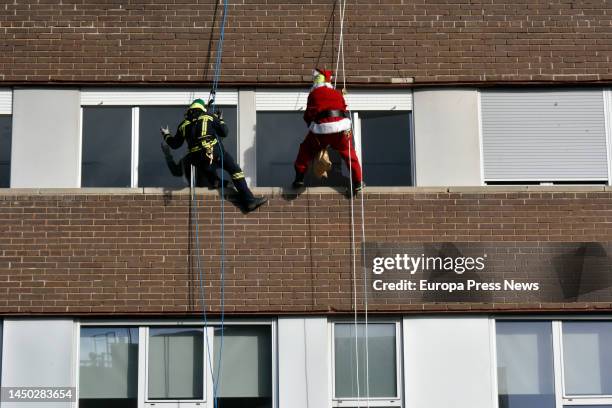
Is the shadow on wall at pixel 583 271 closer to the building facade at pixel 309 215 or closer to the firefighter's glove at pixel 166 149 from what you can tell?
the building facade at pixel 309 215

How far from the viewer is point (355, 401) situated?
12383 millimetres

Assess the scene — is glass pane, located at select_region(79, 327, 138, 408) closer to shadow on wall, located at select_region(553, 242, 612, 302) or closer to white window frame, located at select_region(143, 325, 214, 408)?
white window frame, located at select_region(143, 325, 214, 408)

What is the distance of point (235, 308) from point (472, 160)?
3.19 m

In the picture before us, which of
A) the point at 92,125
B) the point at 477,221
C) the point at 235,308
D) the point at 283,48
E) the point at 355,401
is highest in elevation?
the point at 283,48

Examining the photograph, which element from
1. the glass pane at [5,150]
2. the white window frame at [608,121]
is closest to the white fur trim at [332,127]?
the white window frame at [608,121]

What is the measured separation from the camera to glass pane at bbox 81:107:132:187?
13078mm

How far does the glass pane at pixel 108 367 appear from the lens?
12.4 meters

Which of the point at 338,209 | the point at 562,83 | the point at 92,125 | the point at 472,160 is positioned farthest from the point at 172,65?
the point at 562,83

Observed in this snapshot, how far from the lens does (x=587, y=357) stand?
12547 mm

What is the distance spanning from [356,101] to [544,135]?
2.20 m

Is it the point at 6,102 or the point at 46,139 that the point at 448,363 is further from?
the point at 6,102

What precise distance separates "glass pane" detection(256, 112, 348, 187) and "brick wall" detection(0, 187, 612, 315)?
38 cm

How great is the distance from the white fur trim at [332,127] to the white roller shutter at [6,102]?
3586 mm

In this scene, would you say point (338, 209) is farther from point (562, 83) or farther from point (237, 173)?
point (562, 83)
